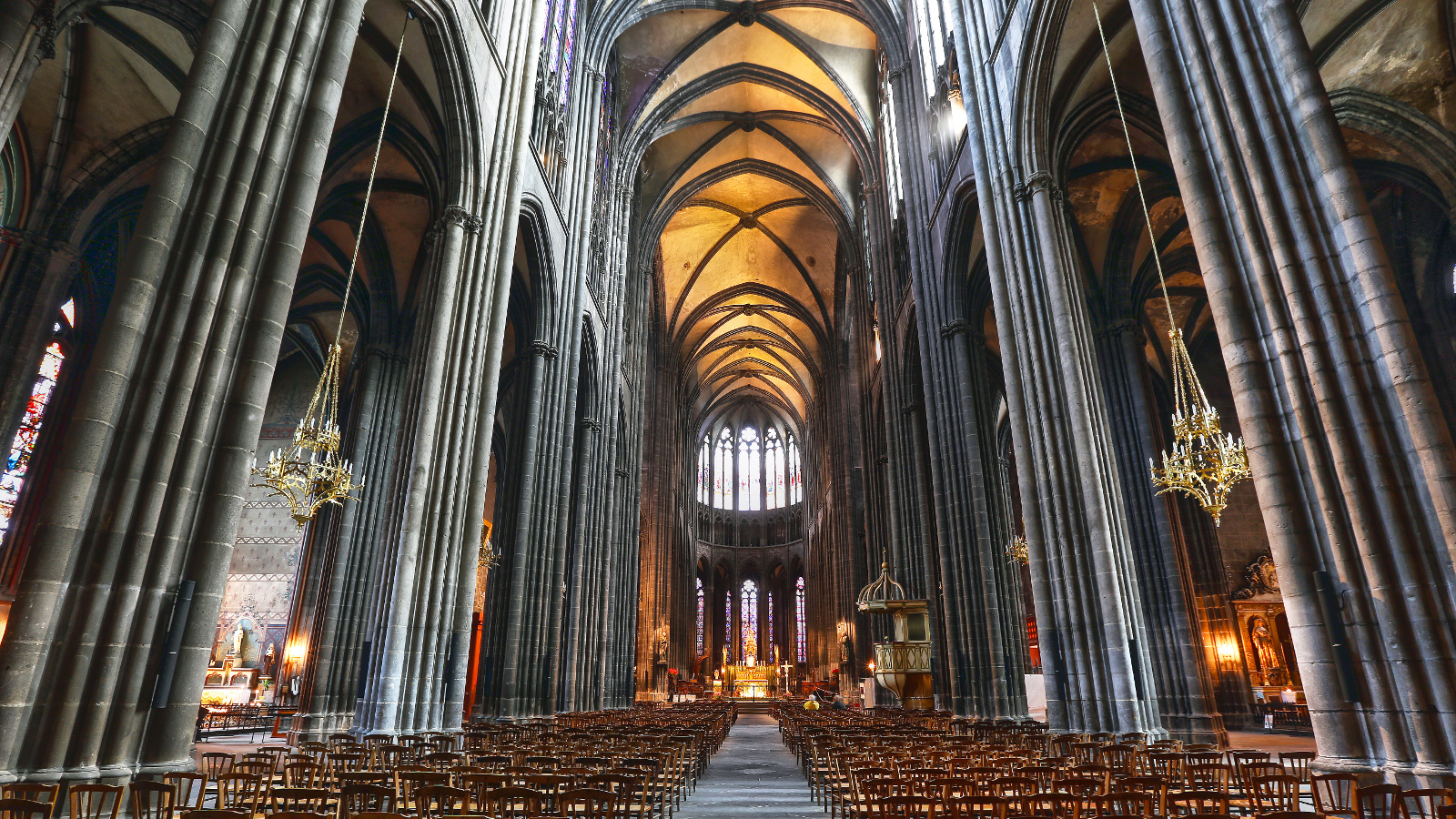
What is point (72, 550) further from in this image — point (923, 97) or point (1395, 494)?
point (923, 97)

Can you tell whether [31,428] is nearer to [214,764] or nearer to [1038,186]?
[214,764]

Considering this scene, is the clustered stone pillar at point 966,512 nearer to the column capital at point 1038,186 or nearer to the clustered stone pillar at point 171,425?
the column capital at point 1038,186

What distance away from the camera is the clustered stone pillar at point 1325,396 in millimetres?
5473

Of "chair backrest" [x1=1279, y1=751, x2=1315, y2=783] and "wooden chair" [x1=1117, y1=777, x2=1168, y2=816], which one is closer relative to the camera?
"wooden chair" [x1=1117, y1=777, x2=1168, y2=816]

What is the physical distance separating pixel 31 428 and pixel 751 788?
1620 cm

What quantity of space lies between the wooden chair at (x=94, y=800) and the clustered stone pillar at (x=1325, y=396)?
27.3 feet

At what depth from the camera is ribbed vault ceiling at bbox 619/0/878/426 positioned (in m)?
24.2

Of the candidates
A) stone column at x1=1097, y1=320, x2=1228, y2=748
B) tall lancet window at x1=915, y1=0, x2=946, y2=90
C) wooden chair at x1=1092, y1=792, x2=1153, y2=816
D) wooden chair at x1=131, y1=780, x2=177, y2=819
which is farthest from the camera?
tall lancet window at x1=915, y1=0, x2=946, y2=90

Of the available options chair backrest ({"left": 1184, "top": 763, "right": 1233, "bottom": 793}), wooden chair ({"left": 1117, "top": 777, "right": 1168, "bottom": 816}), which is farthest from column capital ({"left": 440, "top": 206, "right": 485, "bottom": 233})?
chair backrest ({"left": 1184, "top": 763, "right": 1233, "bottom": 793})

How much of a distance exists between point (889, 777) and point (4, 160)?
52.0 feet

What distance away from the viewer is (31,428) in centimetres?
1512

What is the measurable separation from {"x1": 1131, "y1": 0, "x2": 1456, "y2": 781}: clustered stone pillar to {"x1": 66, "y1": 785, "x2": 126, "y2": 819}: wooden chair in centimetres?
833

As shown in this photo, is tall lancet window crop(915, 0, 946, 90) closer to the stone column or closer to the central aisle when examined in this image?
the stone column

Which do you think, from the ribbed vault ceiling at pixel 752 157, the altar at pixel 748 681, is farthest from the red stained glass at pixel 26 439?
the altar at pixel 748 681
